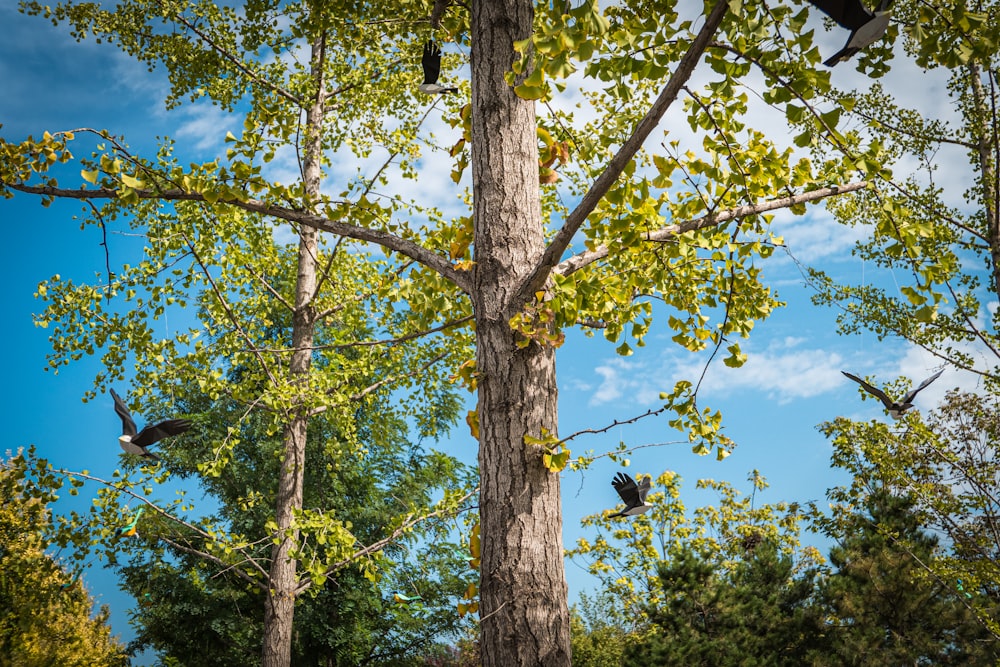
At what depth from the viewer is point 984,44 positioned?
2154 mm

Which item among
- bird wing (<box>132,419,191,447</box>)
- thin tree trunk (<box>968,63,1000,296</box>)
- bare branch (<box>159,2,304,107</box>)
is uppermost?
bare branch (<box>159,2,304,107</box>)

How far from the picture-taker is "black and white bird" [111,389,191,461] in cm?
444

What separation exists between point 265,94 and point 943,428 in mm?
7835

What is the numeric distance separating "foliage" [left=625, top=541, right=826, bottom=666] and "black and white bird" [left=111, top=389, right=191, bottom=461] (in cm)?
675

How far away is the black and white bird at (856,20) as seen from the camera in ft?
6.57

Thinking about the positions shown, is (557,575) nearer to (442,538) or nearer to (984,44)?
(984,44)

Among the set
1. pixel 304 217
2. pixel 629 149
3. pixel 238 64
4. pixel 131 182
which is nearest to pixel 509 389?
pixel 629 149

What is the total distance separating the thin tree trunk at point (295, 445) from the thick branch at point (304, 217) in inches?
102

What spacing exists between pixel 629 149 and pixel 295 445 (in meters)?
5.00

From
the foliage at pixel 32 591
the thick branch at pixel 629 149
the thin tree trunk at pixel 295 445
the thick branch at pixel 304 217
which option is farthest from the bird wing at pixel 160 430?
the thick branch at pixel 629 149

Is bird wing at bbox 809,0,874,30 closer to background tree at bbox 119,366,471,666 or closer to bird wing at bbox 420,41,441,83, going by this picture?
bird wing at bbox 420,41,441,83

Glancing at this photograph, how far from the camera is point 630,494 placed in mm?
3389

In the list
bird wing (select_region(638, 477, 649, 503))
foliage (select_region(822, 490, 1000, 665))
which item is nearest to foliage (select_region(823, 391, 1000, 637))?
foliage (select_region(822, 490, 1000, 665))

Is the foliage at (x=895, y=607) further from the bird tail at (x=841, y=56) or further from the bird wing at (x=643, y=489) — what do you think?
the bird tail at (x=841, y=56)
